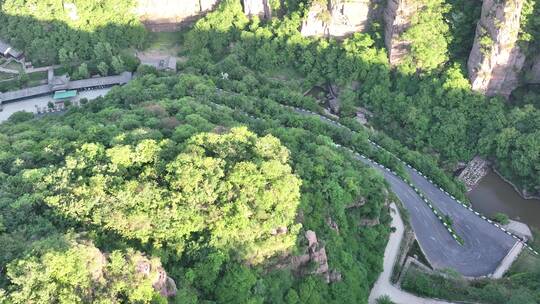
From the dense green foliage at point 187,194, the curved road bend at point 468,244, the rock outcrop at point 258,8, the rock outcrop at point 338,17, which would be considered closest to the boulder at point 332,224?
the dense green foliage at point 187,194

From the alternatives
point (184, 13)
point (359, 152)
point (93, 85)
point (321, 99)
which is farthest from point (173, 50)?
point (359, 152)

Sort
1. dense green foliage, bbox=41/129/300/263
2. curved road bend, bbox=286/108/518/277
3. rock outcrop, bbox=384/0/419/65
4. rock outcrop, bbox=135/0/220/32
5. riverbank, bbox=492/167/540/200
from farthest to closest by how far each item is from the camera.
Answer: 1. rock outcrop, bbox=135/0/220/32
2. rock outcrop, bbox=384/0/419/65
3. riverbank, bbox=492/167/540/200
4. curved road bend, bbox=286/108/518/277
5. dense green foliage, bbox=41/129/300/263

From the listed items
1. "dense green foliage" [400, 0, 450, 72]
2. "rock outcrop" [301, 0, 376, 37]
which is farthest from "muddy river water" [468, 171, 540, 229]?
"rock outcrop" [301, 0, 376, 37]

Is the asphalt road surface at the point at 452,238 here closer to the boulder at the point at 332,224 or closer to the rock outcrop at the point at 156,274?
the boulder at the point at 332,224

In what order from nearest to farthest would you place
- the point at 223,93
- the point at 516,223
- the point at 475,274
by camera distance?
the point at 475,274, the point at 516,223, the point at 223,93

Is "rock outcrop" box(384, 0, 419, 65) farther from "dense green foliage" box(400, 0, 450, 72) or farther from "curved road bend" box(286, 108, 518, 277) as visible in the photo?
"curved road bend" box(286, 108, 518, 277)

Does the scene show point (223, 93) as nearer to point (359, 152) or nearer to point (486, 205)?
point (359, 152)

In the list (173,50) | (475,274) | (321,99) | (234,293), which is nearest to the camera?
(234,293)

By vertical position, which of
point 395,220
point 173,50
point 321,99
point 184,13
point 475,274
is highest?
point 184,13
